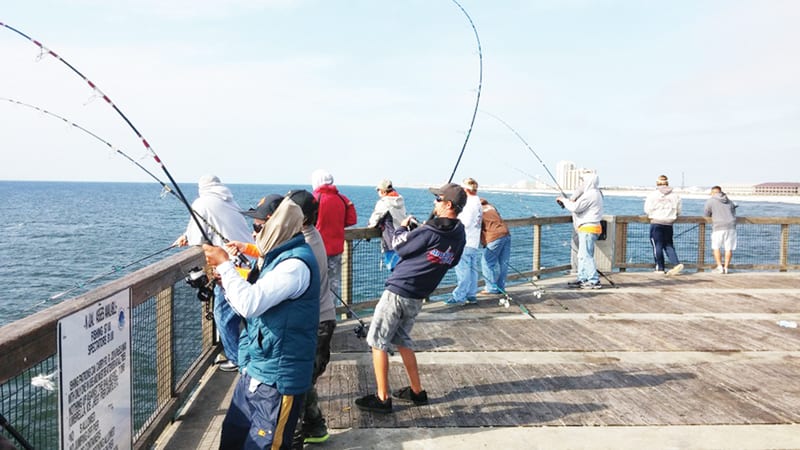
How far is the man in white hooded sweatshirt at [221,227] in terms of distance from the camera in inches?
193

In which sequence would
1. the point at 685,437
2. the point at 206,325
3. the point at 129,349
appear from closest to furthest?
the point at 129,349 < the point at 685,437 < the point at 206,325

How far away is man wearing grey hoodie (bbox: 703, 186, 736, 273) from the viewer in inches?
454

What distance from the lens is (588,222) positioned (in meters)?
9.91

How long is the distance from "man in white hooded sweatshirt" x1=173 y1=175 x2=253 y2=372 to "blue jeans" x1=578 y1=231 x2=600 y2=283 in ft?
20.7

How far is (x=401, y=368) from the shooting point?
575cm

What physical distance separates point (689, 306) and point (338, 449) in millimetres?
6627

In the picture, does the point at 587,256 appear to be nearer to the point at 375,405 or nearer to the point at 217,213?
the point at 375,405

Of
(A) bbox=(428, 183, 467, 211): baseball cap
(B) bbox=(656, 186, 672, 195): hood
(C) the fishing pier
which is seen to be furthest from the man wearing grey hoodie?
(A) bbox=(428, 183, 467, 211): baseball cap

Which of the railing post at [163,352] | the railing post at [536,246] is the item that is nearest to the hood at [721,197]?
the railing post at [536,246]

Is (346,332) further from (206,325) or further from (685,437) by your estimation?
(685,437)

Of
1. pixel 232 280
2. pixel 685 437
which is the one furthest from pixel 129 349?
pixel 685 437

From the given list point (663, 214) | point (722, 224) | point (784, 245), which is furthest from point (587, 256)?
point (784, 245)

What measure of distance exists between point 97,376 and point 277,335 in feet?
2.77

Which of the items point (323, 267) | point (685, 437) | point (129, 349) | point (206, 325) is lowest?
point (685, 437)
